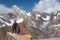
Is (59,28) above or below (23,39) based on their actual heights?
above

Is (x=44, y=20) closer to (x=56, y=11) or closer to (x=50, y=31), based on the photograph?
(x=56, y=11)

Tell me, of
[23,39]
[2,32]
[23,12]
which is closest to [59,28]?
[23,12]

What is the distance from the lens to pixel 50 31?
420 feet

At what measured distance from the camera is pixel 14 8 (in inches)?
5108

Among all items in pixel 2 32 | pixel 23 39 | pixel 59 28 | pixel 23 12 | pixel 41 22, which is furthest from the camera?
pixel 41 22

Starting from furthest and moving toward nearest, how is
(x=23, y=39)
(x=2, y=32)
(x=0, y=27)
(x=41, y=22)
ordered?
(x=41, y=22) → (x=0, y=27) → (x=2, y=32) → (x=23, y=39)

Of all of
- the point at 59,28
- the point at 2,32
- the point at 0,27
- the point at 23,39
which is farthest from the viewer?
the point at 59,28

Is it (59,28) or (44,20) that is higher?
(44,20)

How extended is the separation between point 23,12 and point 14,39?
370 feet

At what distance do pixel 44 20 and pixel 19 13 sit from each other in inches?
1101

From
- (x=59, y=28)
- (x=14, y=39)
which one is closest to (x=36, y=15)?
(x=59, y=28)

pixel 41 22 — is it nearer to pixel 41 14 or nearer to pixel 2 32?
pixel 41 14

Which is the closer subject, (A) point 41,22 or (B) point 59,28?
(B) point 59,28

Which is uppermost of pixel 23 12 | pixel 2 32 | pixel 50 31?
pixel 23 12
